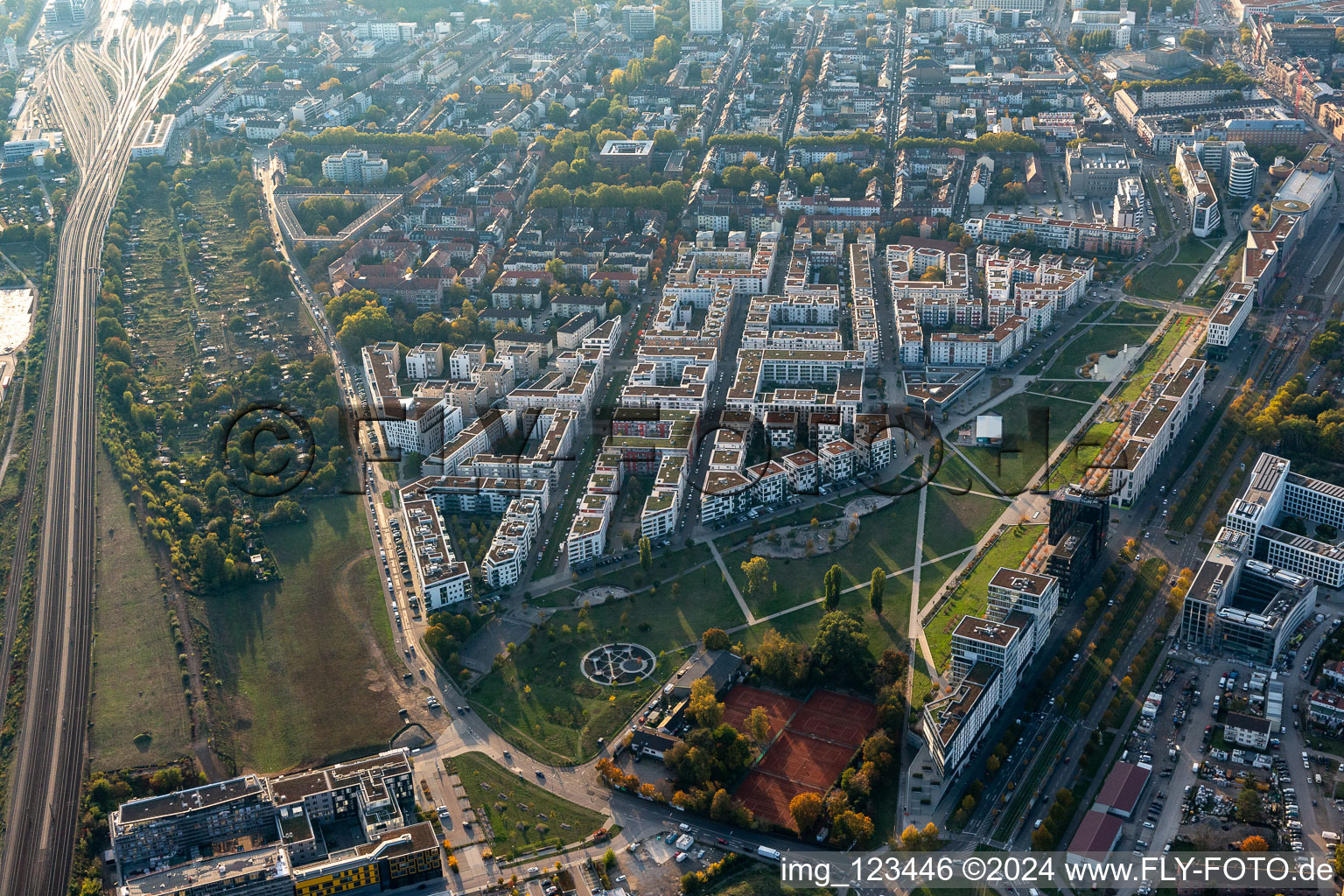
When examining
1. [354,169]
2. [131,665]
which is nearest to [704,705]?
[131,665]

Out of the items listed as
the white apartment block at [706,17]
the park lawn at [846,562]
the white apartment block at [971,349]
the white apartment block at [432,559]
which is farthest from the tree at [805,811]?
the white apartment block at [706,17]

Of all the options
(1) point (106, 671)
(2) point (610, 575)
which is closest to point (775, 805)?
(2) point (610, 575)

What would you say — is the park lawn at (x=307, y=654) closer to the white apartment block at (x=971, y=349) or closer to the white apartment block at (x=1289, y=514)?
the white apartment block at (x=971, y=349)

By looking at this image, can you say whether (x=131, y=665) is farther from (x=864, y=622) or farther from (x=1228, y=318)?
(x=1228, y=318)

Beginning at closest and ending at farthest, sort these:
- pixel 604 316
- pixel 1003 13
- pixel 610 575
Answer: pixel 610 575 → pixel 604 316 → pixel 1003 13

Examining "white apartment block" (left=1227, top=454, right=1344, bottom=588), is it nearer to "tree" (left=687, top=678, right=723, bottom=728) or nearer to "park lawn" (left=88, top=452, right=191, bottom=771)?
"tree" (left=687, top=678, right=723, bottom=728)

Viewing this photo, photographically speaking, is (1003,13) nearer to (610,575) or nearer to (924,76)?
(924,76)
